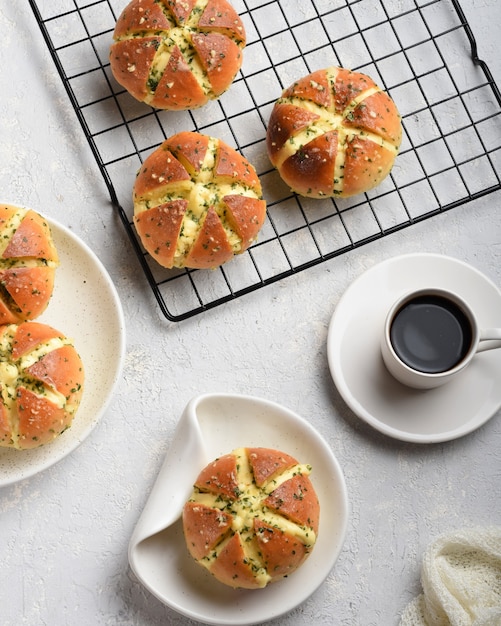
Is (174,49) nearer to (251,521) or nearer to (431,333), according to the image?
(431,333)

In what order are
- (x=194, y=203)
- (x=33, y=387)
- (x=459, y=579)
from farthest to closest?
(x=459, y=579), (x=194, y=203), (x=33, y=387)

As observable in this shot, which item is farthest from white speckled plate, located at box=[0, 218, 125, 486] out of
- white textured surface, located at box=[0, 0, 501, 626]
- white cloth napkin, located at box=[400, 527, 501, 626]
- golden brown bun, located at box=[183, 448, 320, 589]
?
white cloth napkin, located at box=[400, 527, 501, 626]

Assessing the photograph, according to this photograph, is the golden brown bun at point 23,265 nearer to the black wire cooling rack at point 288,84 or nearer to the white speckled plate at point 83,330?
the white speckled plate at point 83,330

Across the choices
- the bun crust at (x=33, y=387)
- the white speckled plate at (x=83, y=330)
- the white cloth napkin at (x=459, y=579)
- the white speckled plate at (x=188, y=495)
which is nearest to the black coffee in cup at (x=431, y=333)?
the white speckled plate at (x=188, y=495)

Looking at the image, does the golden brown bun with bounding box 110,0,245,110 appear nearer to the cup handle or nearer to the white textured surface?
the white textured surface

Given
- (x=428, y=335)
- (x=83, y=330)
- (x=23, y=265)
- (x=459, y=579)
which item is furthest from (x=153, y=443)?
(x=459, y=579)

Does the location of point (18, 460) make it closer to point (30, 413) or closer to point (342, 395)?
point (30, 413)
